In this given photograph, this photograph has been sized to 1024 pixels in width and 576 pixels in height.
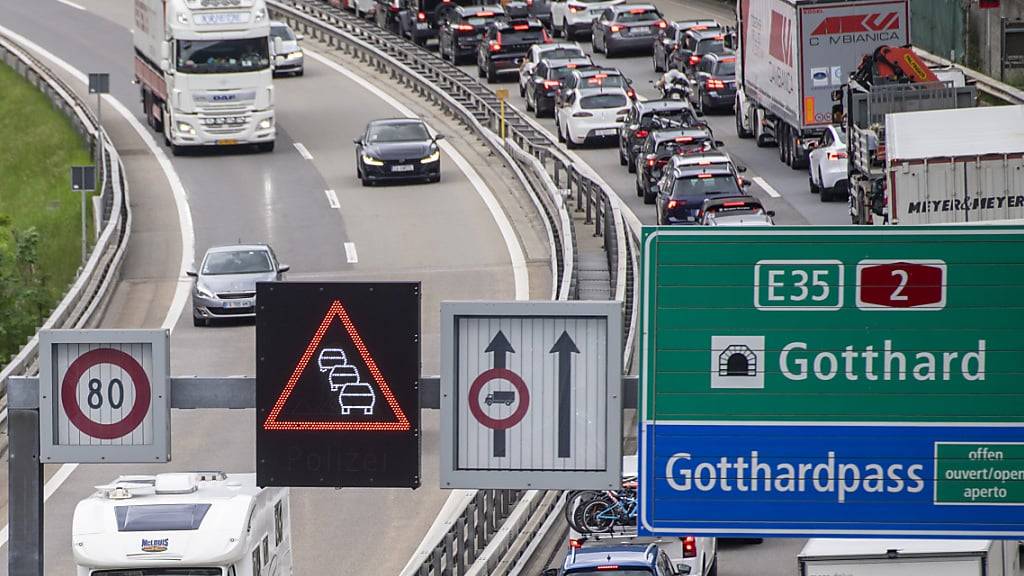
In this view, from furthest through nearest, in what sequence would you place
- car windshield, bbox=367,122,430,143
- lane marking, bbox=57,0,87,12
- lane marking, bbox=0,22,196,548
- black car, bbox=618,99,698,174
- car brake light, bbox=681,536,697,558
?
lane marking, bbox=57,0,87,12
car windshield, bbox=367,122,430,143
black car, bbox=618,99,698,174
lane marking, bbox=0,22,196,548
car brake light, bbox=681,536,697,558

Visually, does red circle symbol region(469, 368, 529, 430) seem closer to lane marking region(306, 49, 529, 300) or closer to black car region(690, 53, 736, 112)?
lane marking region(306, 49, 529, 300)

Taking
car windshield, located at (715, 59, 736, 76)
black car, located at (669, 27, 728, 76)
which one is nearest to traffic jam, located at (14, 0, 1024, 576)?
car windshield, located at (715, 59, 736, 76)

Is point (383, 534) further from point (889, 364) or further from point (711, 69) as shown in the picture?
point (711, 69)

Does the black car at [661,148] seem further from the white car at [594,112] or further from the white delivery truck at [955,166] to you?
the white delivery truck at [955,166]

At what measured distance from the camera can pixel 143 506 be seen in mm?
19641

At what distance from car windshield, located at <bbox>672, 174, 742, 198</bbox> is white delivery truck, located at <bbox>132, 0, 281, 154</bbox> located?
41.7 feet

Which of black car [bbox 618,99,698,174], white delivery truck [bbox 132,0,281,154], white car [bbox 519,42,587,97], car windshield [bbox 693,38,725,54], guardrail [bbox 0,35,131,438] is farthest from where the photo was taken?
white car [bbox 519,42,587,97]

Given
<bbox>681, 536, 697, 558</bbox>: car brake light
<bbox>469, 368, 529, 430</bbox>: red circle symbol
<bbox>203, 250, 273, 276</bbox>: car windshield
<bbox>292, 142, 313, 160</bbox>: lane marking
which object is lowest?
<bbox>681, 536, 697, 558</bbox>: car brake light

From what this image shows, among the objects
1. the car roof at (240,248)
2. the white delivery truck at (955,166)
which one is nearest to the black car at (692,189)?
the car roof at (240,248)

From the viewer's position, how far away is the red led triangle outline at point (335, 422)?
12469mm

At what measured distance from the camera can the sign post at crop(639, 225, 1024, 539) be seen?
1183cm

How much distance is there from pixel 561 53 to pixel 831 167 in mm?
16067

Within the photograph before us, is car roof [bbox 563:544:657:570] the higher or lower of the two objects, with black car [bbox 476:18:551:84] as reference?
lower

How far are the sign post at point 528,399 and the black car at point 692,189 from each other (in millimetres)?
29752
